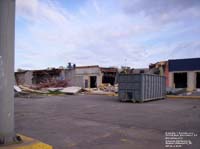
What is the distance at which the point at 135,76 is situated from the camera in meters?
19.6

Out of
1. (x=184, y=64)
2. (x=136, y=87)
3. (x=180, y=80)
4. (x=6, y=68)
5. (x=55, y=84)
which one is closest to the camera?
(x=6, y=68)

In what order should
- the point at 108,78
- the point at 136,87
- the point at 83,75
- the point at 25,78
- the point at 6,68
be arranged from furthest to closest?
the point at 25,78
the point at 108,78
the point at 83,75
the point at 136,87
the point at 6,68

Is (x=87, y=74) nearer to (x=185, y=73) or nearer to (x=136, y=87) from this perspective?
(x=185, y=73)

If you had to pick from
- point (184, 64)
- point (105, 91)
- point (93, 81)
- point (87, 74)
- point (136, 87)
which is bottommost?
point (105, 91)

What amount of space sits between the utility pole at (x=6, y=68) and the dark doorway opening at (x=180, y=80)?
3430 cm

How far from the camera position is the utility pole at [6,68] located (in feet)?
→ 16.6

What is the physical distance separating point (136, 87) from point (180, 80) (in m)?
20.5

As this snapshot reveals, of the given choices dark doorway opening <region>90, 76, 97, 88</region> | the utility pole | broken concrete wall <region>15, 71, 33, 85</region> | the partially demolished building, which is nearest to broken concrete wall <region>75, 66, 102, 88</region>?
the partially demolished building

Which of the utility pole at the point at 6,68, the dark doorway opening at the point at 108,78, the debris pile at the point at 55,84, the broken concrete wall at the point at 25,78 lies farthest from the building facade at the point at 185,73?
the utility pole at the point at 6,68

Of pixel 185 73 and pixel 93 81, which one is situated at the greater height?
pixel 185 73

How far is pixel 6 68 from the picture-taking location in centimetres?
511

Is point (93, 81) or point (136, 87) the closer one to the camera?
point (136, 87)

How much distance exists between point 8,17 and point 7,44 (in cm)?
52

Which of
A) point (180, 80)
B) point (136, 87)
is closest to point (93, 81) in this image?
point (180, 80)
